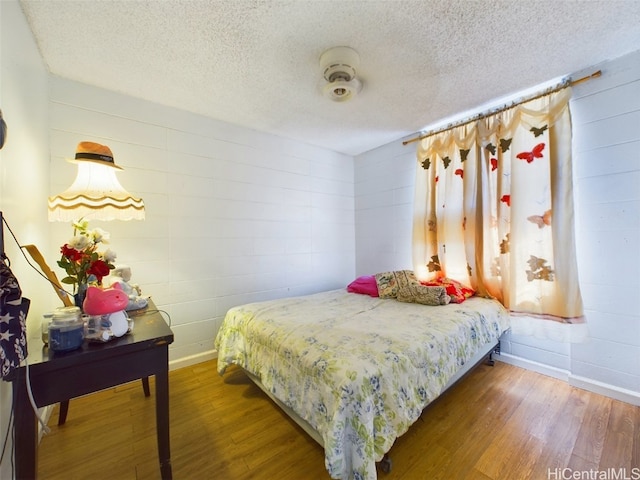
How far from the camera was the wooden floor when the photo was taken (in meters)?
1.29

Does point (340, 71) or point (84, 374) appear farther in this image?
point (340, 71)

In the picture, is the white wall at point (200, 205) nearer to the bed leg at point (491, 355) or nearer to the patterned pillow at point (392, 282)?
the patterned pillow at point (392, 282)

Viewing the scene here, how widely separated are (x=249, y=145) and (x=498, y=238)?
2.55 meters

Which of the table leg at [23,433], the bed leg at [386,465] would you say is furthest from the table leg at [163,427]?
the bed leg at [386,465]

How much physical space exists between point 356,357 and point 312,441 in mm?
660

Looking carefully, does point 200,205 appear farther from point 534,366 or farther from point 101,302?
point 534,366

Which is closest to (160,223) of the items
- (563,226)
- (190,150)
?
(190,150)

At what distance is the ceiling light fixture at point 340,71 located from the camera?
1616 millimetres

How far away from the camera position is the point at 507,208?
2.21m

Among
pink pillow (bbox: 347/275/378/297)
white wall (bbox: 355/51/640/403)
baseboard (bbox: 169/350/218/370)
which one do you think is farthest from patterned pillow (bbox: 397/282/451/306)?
baseboard (bbox: 169/350/218/370)

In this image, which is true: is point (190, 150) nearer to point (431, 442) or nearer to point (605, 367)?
point (431, 442)

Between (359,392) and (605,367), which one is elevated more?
(359,392)

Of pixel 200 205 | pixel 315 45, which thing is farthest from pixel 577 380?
pixel 200 205

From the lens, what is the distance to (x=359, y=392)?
1109mm
